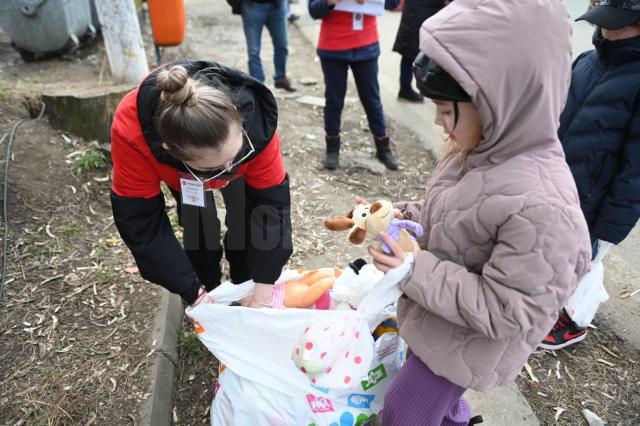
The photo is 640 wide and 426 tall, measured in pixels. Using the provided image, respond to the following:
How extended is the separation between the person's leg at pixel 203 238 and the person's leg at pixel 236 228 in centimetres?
6

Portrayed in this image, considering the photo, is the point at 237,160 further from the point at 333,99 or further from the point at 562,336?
the point at 333,99

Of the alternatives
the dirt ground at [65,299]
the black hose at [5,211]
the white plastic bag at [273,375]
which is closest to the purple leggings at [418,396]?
the white plastic bag at [273,375]

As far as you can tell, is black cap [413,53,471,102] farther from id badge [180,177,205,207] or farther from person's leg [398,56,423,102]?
person's leg [398,56,423,102]

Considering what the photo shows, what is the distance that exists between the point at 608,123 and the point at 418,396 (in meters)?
1.42

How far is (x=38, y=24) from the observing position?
5.43 meters

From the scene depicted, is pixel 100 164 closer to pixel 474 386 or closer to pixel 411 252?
pixel 411 252

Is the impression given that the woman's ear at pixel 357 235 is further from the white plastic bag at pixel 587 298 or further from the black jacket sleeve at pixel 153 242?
the white plastic bag at pixel 587 298

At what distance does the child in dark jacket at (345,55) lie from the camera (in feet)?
11.6

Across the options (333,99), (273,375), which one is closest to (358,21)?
(333,99)

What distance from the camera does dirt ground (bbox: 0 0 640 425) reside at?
76.9 inches

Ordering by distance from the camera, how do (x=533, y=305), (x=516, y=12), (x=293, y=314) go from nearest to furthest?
(x=516, y=12)
(x=533, y=305)
(x=293, y=314)

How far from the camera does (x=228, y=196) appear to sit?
191cm

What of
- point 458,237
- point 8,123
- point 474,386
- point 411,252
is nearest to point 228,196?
point 411,252

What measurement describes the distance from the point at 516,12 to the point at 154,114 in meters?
1.04
